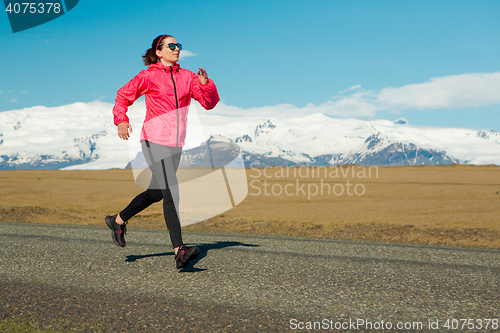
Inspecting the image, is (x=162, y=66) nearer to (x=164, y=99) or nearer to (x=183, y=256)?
(x=164, y=99)

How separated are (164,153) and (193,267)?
62.9 inches

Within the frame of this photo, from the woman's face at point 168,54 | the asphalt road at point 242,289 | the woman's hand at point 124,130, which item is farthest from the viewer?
the woman's face at point 168,54

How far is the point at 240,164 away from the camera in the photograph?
6398mm

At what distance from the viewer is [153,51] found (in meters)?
5.09

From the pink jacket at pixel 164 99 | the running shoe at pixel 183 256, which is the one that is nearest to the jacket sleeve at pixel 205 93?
the pink jacket at pixel 164 99

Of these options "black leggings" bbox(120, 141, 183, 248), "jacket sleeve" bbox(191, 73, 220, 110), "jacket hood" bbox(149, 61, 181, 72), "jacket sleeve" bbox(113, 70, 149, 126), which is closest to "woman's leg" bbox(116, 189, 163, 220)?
"black leggings" bbox(120, 141, 183, 248)

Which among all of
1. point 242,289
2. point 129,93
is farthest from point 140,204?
point 242,289

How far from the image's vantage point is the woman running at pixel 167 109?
480 cm

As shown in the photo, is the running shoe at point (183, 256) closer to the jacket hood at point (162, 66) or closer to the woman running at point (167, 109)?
the woman running at point (167, 109)

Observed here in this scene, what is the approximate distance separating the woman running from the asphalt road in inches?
31.0

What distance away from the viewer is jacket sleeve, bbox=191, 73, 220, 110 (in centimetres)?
481

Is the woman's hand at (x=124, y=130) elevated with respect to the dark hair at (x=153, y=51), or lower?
lower

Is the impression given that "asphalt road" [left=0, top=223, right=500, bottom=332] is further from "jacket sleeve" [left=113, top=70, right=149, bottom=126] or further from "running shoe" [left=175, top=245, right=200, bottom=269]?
"jacket sleeve" [left=113, top=70, right=149, bottom=126]

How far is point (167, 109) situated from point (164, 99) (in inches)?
5.0
